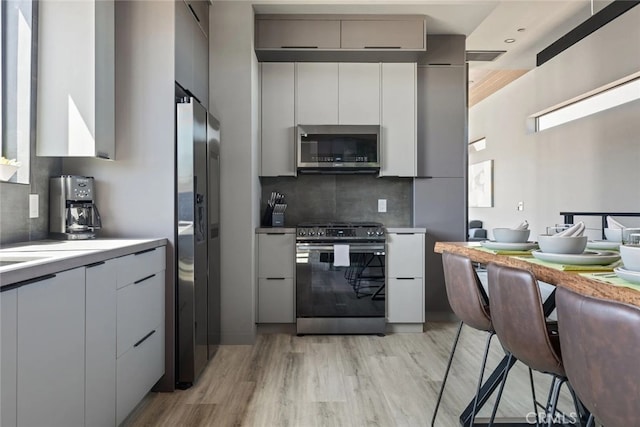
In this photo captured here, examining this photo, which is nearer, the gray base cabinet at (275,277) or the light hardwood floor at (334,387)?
the light hardwood floor at (334,387)

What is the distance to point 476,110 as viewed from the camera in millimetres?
9242

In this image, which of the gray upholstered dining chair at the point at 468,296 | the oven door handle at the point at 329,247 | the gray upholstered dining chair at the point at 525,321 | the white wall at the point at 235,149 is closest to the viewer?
the gray upholstered dining chair at the point at 525,321

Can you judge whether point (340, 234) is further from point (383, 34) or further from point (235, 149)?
point (383, 34)

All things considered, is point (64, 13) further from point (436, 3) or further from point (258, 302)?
point (436, 3)

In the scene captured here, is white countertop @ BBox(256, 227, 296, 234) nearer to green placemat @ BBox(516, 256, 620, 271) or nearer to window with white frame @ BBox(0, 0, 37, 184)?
window with white frame @ BBox(0, 0, 37, 184)

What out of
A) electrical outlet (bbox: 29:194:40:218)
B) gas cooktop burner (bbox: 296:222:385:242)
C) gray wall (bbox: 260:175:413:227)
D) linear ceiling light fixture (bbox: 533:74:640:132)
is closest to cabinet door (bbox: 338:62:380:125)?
gray wall (bbox: 260:175:413:227)

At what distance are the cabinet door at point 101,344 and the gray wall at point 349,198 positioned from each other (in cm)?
245

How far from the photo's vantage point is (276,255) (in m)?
3.51

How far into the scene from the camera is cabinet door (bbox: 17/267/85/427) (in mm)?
1197

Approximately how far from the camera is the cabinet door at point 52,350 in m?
1.20

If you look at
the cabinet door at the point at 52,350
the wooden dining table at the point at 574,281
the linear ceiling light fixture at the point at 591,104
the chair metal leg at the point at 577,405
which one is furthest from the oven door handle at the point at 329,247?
the linear ceiling light fixture at the point at 591,104

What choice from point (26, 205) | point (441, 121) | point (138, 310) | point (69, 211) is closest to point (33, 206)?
point (26, 205)

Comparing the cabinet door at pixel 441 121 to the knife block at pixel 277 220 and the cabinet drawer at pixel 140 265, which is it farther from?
the cabinet drawer at pixel 140 265

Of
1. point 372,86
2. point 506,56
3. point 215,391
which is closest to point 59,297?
point 215,391
